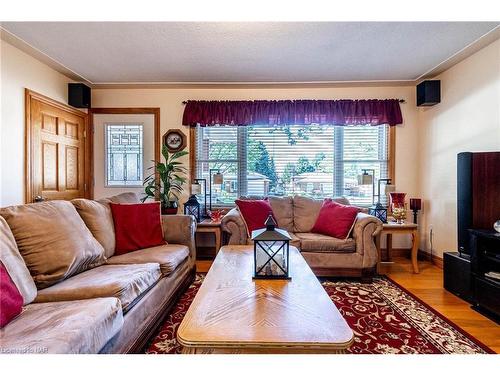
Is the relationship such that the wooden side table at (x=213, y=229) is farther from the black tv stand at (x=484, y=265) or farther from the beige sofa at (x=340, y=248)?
the black tv stand at (x=484, y=265)

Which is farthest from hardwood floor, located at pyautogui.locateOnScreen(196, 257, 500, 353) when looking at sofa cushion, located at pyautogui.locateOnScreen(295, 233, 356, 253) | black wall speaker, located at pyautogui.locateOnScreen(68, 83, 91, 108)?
black wall speaker, located at pyautogui.locateOnScreen(68, 83, 91, 108)

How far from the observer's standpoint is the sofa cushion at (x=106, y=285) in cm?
156

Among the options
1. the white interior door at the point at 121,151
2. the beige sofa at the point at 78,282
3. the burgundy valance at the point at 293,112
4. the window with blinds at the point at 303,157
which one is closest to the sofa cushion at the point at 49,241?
the beige sofa at the point at 78,282

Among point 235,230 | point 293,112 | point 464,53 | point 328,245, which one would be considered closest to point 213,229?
point 235,230

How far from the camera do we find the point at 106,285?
1.62m

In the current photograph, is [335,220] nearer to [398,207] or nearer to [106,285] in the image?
[398,207]

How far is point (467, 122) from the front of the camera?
319 cm

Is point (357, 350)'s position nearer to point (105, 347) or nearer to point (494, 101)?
point (105, 347)

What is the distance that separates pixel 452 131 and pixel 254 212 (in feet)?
8.54

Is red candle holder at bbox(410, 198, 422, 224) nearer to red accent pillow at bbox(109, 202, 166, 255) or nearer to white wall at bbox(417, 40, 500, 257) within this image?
white wall at bbox(417, 40, 500, 257)

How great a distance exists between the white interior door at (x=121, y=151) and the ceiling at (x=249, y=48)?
630 mm

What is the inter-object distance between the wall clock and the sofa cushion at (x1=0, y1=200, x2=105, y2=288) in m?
2.31

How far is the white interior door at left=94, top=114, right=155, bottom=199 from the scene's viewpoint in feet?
13.9
